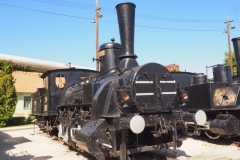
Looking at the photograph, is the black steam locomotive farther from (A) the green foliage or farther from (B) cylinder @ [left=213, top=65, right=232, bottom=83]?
(A) the green foliage

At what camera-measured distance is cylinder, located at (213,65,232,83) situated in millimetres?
8258

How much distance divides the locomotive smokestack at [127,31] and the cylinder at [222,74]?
3814 mm

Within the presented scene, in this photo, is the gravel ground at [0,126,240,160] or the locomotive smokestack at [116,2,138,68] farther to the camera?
the gravel ground at [0,126,240,160]

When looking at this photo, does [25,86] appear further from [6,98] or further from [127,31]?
[127,31]

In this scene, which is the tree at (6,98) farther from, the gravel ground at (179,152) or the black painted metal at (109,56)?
the black painted metal at (109,56)

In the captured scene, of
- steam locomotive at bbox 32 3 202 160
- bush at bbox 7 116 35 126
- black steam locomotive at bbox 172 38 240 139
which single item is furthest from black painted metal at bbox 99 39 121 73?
bush at bbox 7 116 35 126

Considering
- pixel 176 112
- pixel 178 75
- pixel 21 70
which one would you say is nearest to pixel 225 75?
pixel 178 75

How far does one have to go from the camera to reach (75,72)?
9109 millimetres

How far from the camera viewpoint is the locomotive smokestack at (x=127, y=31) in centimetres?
588

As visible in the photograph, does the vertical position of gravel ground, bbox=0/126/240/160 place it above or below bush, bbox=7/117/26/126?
below

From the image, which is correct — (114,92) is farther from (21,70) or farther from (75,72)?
(21,70)

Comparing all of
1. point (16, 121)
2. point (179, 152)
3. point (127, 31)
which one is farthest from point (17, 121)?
point (127, 31)

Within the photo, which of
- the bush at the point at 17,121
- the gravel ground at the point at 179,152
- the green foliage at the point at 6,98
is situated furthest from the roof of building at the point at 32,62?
the gravel ground at the point at 179,152

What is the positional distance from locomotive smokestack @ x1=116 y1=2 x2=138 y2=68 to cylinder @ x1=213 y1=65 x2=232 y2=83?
3814 mm
